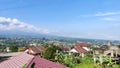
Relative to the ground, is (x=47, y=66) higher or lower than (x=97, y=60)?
higher

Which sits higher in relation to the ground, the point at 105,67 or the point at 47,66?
the point at 47,66

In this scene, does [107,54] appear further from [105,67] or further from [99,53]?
[105,67]

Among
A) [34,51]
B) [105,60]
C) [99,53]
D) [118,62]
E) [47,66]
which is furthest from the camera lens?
[34,51]

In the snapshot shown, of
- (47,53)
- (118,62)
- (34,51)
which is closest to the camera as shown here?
(118,62)

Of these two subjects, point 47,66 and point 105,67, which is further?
point 105,67

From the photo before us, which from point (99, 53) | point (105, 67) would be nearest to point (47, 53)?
point (99, 53)

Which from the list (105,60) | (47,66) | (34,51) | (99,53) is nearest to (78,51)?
(34,51)

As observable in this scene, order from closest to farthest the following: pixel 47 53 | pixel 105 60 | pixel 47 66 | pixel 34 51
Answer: pixel 47 66 < pixel 105 60 < pixel 47 53 < pixel 34 51

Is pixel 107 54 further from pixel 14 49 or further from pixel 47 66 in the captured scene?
pixel 14 49

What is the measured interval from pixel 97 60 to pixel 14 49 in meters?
43.0

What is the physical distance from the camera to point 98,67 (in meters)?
29.7

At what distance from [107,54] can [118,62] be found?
8.85 feet

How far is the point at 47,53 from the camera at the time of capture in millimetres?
52875

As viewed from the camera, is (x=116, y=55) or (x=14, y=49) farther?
(x=14, y=49)
